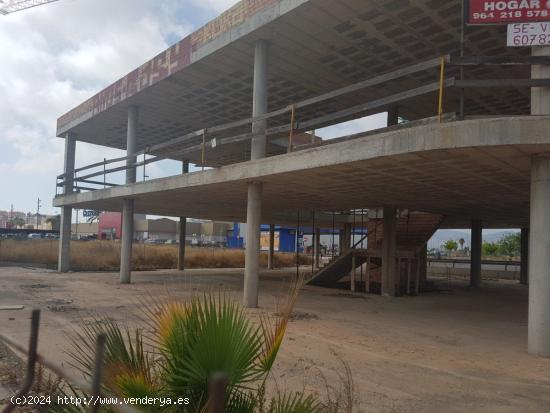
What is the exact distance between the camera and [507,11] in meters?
8.33

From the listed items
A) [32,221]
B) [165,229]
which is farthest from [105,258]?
[32,221]

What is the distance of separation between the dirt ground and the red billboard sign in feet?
18.8

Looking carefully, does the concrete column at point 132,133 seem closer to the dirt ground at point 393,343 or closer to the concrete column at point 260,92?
the dirt ground at point 393,343

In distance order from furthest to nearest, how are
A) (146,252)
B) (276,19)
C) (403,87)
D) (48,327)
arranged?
1. (146,252)
2. (403,87)
3. (276,19)
4. (48,327)

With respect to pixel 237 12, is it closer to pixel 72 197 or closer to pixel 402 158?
pixel 402 158

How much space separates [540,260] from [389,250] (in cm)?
962

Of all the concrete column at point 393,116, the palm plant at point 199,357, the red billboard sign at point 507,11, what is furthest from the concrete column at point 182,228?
the palm plant at point 199,357

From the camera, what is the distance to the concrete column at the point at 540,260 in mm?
7789

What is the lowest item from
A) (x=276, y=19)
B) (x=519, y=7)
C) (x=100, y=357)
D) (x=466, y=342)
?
(x=466, y=342)

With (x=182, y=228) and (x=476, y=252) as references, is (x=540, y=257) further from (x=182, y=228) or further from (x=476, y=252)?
(x=182, y=228)

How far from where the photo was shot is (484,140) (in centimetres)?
751

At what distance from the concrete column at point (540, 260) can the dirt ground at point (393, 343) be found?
0.40 m

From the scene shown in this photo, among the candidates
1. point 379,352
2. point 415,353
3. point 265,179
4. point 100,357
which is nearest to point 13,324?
point 265,179

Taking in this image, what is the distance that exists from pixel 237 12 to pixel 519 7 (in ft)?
22.3
